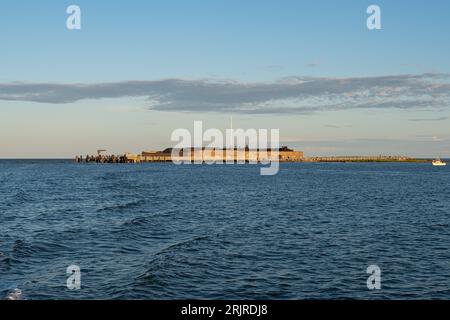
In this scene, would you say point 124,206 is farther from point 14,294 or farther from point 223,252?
point 14,294

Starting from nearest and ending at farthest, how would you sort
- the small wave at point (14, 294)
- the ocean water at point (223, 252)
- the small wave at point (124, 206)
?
the small wave at point (14, 294) → the ocean water at point (223, 252) → the small wave at point (124, 206)

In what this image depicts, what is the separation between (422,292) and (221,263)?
10554 millimetres

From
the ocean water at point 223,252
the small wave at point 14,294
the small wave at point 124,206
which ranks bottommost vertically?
the small wave at point 124,206

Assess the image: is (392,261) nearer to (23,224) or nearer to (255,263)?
(255,263)

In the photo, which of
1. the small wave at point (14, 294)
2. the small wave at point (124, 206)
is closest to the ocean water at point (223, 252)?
the small wave at point (14, 294)

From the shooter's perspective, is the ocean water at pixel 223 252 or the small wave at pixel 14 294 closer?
the small wave at pixel 14 294

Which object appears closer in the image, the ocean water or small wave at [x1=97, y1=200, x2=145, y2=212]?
the ocean water

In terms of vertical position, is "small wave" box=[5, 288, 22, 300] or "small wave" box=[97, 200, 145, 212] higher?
"small wave" box=[5, 288, 22, 300]

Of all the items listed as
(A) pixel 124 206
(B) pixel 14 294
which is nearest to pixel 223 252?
(B) pixel 14 294

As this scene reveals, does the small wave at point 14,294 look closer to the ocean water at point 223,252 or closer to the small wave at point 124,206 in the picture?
the ocean water at point 223,252

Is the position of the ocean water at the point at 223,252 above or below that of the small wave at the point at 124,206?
above

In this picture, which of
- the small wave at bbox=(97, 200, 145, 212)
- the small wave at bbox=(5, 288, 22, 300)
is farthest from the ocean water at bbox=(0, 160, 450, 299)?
the small wave at bbox=(97, 200, 145, 212)

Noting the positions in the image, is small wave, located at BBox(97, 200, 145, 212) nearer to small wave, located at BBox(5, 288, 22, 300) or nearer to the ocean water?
the ocean water
